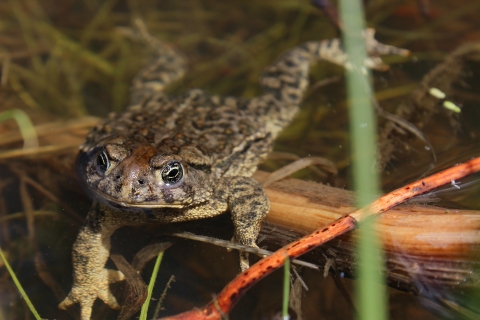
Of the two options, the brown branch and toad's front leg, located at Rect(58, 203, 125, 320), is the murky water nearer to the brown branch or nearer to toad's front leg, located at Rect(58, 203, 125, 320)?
toad's front leg, located at Rect(58, 203, 125, 320)

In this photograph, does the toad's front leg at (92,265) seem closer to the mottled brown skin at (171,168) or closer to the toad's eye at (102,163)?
the mottled brown skin at (171,168)

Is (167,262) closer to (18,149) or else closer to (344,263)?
(344,263)

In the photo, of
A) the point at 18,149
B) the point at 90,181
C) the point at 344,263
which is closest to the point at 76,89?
the point at 18,149

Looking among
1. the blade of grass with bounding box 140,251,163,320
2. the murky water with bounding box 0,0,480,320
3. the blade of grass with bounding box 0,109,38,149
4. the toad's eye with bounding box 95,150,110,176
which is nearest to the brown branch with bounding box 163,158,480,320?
the murky water with bounding box 0,0,480,320

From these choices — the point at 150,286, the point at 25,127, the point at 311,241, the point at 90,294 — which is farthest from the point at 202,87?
the point at 311,241

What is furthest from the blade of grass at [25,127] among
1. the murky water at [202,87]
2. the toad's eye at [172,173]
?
the toad's eye at [172,173]

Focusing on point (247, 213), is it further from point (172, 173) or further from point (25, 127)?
point (25, 127)
